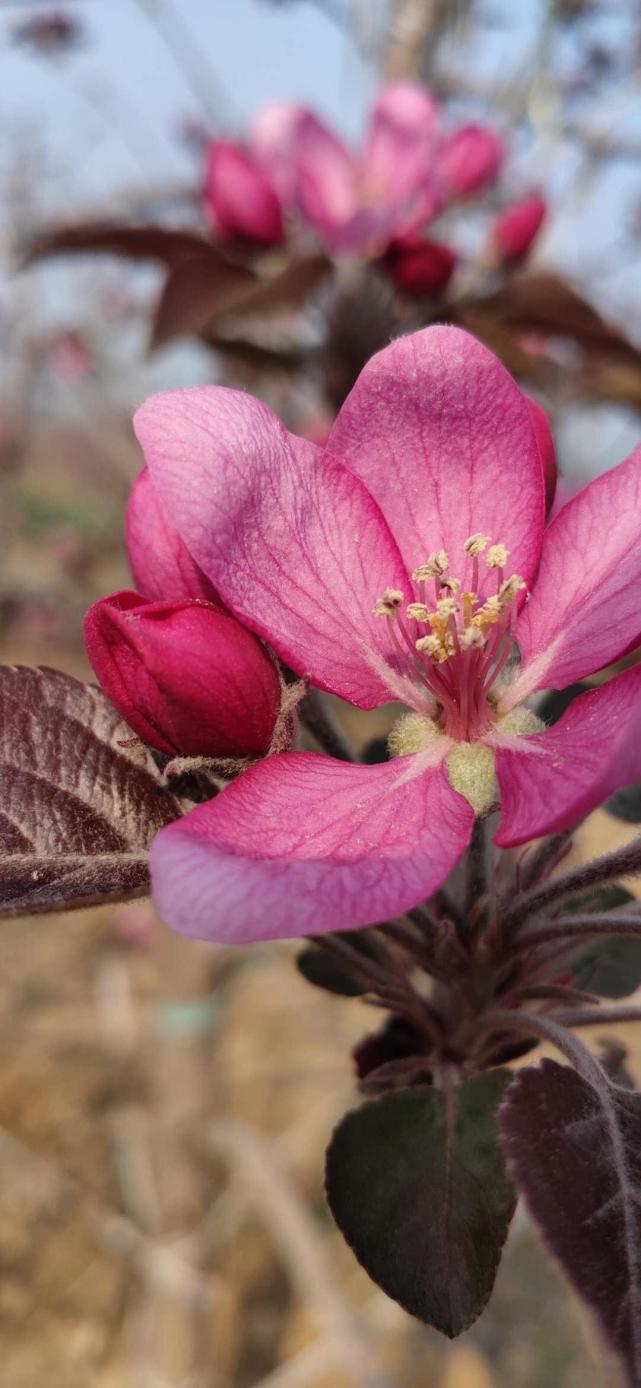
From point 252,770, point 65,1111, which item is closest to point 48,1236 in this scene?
point 65,1111

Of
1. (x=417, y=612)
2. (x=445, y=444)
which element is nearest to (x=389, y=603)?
(x=417, y=612)

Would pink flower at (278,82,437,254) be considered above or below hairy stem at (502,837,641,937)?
above

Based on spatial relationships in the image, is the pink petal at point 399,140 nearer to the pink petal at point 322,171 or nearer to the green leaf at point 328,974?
the pink petal at point 322,171

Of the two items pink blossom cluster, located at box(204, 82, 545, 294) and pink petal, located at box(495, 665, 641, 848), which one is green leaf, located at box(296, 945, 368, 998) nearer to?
pink petal, located at box(495, 665, 641, 848)

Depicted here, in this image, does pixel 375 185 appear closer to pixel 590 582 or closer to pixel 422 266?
pixel 422 266

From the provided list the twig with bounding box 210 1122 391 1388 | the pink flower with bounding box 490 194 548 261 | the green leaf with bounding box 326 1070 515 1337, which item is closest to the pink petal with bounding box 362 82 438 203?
the pink flower with bounding box 490 194 548 261

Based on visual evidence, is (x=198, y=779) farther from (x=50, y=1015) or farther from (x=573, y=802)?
(x=50, y=1015)

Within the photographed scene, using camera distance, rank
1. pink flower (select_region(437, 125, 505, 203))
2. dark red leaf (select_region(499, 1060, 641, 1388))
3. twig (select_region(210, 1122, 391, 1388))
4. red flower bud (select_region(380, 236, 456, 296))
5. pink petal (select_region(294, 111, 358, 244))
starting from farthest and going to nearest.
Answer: twig (select_region(210, 1122, 391, 1388)) < pink flower (select_region(437, 125, 505, 203)) < pink petal (select_region(294, 111, 358, 244)) < red flower bud (select_region(380, 236, 456, 296)) < dark red leaf (select_region(499, 1060, 641, 1388))
